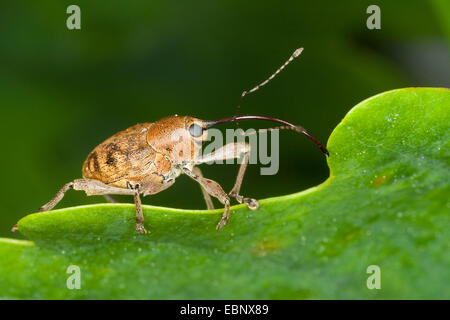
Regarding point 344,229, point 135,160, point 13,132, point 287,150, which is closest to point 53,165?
point 13,132

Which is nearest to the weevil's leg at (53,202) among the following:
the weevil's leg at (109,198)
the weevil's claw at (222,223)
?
the weevil's leg at (109,198)

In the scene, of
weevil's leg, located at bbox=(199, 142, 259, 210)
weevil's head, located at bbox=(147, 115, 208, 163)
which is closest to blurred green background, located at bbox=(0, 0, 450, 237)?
weevil's leg, located at bbox=(199, 142, 259, 210)

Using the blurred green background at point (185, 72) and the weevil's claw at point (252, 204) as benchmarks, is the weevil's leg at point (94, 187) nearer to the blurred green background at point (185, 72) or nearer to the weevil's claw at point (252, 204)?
the blurred green background at point (185, 72)

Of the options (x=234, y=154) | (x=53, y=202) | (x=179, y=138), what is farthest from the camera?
(x=179, y=138)

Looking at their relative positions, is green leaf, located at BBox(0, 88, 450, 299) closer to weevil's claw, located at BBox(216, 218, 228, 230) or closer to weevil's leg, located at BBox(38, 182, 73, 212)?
weevil's claw, located at BBox(216, 218, 228, 230)

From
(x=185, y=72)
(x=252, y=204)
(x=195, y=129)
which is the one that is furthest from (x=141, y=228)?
(x=185, y=72)

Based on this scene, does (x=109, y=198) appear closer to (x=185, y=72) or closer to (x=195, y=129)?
(x=195, y=129)

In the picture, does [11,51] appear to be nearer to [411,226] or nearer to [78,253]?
[78,253]
